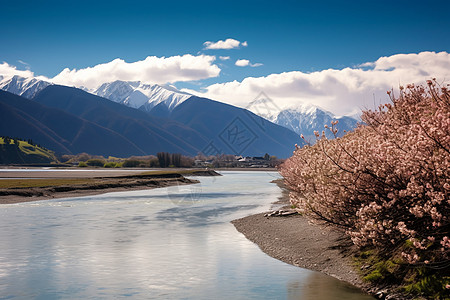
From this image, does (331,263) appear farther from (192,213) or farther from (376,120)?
(192,213)

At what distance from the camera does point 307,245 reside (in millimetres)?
29531

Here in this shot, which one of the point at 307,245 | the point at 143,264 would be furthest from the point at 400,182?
the point at 143,264

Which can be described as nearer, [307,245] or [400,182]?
[400,182]

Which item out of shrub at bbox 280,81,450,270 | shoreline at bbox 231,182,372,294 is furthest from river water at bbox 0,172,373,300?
shrub at bbox 280,81,450,270

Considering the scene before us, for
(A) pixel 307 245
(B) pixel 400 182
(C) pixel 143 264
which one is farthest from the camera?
(A) pixel 307 245

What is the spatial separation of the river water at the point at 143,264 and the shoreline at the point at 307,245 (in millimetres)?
770

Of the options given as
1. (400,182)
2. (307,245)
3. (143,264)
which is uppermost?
(400,182)

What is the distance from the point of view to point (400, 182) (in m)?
17.4

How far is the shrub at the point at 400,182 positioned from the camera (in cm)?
1562

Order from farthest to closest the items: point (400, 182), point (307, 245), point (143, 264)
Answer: point (307, 245)
point (143, 264)
point (400, 182)

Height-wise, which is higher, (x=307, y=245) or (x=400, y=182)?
(x=400, y=182)

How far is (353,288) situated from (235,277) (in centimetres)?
604

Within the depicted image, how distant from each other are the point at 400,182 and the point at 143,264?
15681 millimetres

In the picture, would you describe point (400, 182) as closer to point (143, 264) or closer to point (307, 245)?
point (307, 245)
